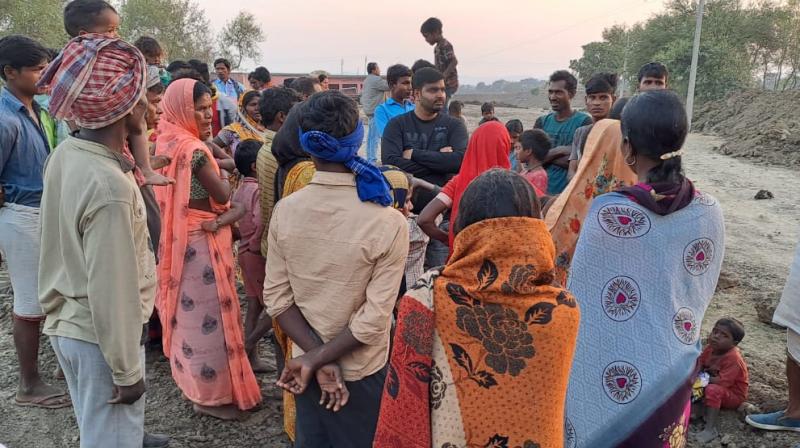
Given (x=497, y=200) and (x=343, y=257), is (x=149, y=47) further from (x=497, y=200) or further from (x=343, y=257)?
(x=497, y=200)

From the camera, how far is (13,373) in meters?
3.93

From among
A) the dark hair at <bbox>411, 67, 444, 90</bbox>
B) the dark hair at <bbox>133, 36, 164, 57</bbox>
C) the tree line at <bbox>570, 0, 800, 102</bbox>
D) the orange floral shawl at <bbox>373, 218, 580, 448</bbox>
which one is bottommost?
the orange floral shawl at <bbox>373, 218, 580, 448</bbox>

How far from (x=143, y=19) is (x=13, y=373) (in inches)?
1464

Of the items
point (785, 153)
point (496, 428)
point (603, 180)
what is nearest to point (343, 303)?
point (496, 428)

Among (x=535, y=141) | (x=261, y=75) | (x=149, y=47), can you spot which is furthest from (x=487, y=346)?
(x=261, y=75)

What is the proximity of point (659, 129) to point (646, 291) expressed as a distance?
57 cm

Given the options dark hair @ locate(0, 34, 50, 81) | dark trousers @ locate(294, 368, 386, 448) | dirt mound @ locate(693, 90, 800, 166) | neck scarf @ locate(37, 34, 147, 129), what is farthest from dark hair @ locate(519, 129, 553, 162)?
dirt mound @ locate(693, 90, 800, 166)

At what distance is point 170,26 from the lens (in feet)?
119

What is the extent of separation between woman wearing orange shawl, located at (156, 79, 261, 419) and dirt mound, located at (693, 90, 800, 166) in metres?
14.2

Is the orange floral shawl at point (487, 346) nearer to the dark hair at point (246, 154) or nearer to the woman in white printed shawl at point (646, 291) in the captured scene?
the woman in white printed shawl at point (646, 291)

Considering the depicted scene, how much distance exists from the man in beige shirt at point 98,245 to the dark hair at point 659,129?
180 cm

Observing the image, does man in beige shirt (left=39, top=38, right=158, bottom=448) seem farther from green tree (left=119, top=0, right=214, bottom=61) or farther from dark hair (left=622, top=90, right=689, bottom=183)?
green tree (left=119, top=0, right=214, bottom=61)

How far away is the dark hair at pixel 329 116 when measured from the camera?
6.58ft

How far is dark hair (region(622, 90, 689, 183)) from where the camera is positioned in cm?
196
